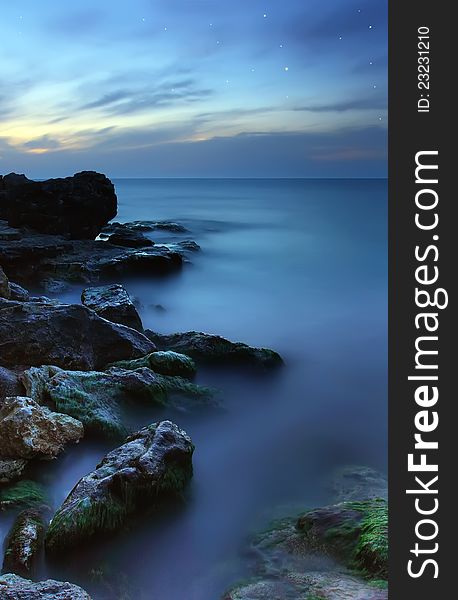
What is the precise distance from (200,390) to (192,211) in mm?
36078

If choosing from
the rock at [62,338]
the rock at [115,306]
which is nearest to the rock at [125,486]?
the rock at [62,338]

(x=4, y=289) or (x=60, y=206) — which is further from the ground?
(x=60, y=206)

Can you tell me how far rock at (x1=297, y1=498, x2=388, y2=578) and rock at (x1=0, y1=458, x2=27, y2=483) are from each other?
2761 millimetres

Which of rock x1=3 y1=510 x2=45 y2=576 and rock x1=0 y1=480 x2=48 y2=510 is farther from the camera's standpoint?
rock x1=0 y1=480 x2=48 y2=510

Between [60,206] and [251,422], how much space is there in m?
16.4

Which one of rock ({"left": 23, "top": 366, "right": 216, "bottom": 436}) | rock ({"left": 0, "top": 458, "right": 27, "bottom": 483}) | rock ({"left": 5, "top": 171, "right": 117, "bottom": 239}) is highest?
rock ({"left": 5, "top": 171, "right": 117, "bottom": 239})

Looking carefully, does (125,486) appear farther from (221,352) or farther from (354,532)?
(221,352)

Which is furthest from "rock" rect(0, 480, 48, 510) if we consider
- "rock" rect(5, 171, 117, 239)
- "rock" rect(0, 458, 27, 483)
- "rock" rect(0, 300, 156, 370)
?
"rock" rect(5, 171, 117, 239)

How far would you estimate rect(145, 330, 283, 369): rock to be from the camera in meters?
8.63

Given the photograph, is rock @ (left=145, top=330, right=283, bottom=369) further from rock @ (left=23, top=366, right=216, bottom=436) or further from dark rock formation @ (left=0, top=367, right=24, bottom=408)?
dark rock formation @ (left=0, top=367, right=24, bottom=408)

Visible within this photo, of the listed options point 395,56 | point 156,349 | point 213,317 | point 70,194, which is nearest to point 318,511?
point 395,56

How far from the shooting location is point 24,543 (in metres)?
4.16

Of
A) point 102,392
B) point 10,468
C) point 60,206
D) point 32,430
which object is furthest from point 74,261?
point 10,468

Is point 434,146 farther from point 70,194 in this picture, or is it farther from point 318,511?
point 70,194
